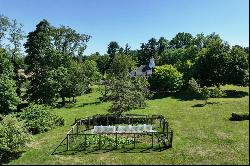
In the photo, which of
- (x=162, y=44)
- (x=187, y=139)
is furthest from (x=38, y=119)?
(x=162, y=44)

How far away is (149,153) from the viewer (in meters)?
31.6

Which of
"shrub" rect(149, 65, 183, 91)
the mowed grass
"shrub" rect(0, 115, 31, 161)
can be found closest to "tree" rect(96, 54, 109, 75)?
"shrub" rect(149, 65, 183, 91)

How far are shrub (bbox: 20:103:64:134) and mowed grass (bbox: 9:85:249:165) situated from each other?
3.51 feet

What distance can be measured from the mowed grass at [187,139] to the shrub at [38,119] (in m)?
1.07

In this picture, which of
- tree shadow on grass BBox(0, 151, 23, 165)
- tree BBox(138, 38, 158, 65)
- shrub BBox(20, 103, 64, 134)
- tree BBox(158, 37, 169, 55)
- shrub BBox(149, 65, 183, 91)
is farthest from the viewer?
tree BBox(158, 37, 169, 55)

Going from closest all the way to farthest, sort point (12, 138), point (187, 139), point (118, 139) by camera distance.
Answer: point (12, 138) < point (187, 139) < point (118, 139)

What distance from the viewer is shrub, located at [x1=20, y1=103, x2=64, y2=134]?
4206cm

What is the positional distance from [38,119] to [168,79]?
35144mm

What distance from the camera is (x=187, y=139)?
36031 millimetres

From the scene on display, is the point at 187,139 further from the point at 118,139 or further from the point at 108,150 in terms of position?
the point at 108,150

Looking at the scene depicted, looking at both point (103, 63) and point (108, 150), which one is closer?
point (108, 150)

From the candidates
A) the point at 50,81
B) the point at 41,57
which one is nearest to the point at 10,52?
the point at 41,57

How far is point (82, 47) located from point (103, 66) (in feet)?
202

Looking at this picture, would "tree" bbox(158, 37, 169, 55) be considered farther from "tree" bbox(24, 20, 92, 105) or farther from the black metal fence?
the black metal fence
